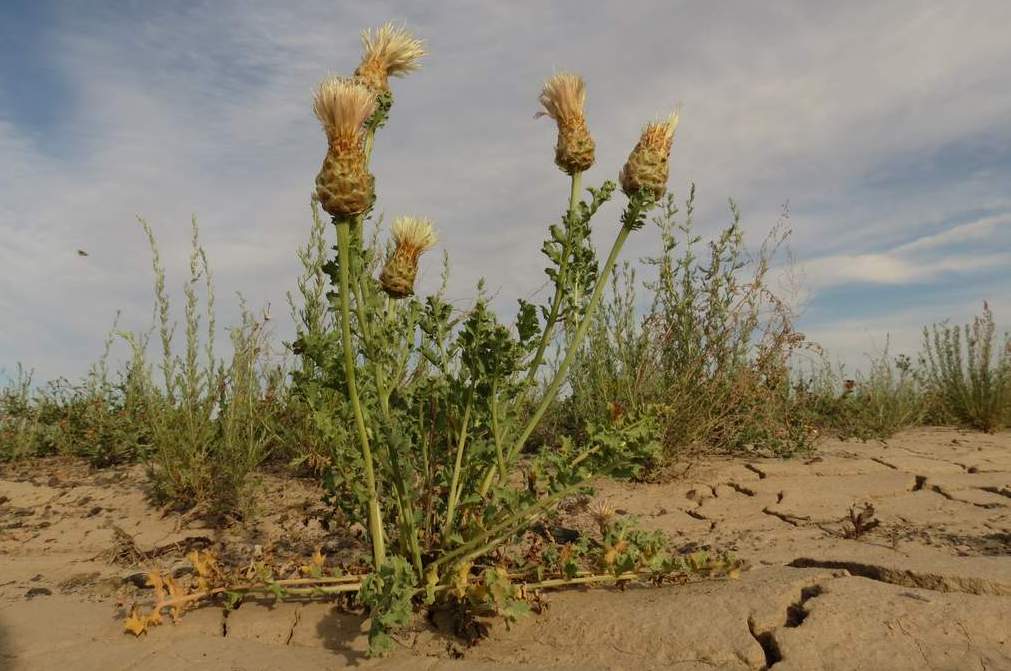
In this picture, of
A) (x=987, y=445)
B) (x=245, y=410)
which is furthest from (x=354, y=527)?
(x=987, y=445)

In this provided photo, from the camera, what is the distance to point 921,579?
2838mm

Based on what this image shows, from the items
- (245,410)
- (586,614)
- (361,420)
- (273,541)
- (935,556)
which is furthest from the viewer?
(245,410)

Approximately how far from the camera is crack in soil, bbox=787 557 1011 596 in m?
2.72

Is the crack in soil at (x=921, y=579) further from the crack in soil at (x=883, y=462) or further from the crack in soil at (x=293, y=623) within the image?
the crack in soil at (x=883, y=462)

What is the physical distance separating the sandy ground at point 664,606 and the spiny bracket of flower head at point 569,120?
1.66m

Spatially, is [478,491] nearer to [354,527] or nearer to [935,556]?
[354,527]

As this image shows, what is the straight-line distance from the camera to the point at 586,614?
265cm

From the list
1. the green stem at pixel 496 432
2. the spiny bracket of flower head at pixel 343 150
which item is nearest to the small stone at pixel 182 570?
the green stem at pixel 496 432

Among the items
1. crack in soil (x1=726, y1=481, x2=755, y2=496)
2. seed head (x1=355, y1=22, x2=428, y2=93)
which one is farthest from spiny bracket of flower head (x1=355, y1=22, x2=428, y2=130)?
crack in soil (x1=726, y1=481, x2=755, y2=496)

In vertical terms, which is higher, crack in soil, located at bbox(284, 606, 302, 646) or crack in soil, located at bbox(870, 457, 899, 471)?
crack in soil, located at bbox(870, 457, 899, 471)

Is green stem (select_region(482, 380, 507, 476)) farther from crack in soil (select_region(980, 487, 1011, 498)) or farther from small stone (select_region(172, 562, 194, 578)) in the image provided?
crack in soil (select_region(980, 487, 1011, 498))

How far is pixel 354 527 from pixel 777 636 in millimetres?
2354

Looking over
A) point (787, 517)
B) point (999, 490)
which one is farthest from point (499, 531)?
point (999, 490)

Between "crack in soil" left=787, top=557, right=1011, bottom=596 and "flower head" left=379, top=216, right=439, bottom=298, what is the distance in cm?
207
